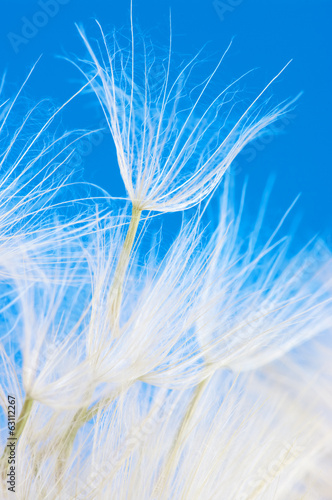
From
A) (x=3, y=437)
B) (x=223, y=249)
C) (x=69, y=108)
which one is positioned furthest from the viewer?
(x=69, y=108)

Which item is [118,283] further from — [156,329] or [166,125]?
[166,125]

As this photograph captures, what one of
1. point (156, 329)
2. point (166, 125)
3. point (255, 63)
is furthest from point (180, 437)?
point (255, 63)

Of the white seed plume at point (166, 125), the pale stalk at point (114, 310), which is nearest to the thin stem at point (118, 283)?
the pale stalk at point (114, 310)

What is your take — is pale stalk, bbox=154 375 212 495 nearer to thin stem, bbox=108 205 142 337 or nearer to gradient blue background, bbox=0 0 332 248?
thin stem, bbox=108 205 142 337

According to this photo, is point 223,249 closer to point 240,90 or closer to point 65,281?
point 65,281

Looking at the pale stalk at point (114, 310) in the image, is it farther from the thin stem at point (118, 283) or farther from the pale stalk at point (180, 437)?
the pale stalk at point (180, 437)

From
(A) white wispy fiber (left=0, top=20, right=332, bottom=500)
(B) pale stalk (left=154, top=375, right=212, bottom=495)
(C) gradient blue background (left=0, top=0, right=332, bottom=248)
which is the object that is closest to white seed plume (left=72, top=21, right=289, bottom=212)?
(A) white wispy fiber (left=0, top=20, right=332, bottom=500)

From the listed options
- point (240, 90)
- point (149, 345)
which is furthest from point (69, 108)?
point (149, 345)
